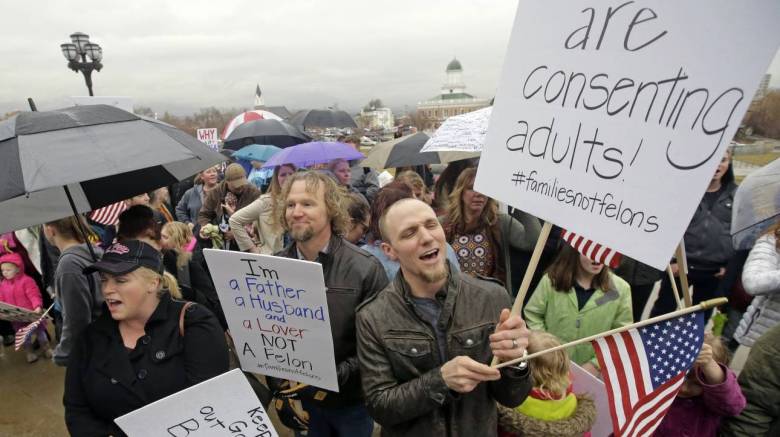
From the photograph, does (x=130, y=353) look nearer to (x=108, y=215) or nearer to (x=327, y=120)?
(x=108, y=215)

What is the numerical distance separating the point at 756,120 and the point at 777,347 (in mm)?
10169

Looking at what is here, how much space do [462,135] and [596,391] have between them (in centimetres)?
266

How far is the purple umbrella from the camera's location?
537 cm

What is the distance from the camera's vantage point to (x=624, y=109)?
1.25 metres

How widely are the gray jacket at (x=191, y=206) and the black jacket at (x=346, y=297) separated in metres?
4.87

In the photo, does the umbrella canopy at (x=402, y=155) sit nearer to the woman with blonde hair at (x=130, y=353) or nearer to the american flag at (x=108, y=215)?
the american flag at (x=108, y=215)

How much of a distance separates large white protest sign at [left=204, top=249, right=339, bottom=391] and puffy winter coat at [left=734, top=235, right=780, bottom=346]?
2783 mm

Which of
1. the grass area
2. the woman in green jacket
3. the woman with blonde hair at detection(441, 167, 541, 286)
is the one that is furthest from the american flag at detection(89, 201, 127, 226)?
the grass area

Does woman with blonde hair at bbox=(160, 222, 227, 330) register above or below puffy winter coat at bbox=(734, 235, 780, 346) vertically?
below

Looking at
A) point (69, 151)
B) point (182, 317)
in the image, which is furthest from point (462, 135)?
point (69, 151)

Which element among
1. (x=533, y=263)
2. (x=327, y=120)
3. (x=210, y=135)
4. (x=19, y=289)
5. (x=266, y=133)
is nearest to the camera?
(x=533, y=263)

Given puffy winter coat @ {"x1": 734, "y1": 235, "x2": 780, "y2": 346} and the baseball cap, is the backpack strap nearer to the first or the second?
the baseball cap

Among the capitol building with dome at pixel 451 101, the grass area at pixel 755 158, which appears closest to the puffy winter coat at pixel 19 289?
the grass area at pixel 755 158

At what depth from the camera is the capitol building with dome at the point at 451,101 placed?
98.7 m
